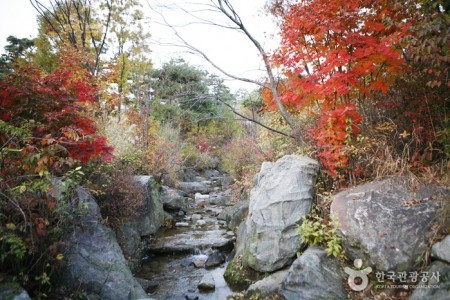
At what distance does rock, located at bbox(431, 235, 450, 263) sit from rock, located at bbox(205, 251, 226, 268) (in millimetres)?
4003

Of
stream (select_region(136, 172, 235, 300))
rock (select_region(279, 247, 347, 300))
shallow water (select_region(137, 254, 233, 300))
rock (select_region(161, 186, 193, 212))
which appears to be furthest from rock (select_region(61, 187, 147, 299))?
rock (select_region(161, 186, 193, 212))

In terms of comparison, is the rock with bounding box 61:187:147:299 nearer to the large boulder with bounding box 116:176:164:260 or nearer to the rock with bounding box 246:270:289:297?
the large boulder with bounding box 116:176:164:260

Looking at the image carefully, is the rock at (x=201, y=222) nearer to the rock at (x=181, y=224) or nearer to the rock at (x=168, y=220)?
the rock at (x=181, y=224)

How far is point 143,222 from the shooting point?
6.73 meters

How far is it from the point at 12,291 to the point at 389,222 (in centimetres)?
496

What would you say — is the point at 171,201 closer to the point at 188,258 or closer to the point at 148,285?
the point at 188,258

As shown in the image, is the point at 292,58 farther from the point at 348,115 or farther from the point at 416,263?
the point at 416,263

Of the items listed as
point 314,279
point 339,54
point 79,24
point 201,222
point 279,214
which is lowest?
point 201,222

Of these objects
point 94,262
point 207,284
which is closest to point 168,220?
point 207,284

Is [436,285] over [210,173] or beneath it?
over

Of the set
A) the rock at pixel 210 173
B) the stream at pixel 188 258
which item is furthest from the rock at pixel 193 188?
the rock at pixel 210 173

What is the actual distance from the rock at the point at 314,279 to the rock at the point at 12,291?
11.2ft

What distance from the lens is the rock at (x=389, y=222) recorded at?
369cm

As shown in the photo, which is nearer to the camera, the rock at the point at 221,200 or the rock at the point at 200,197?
the rock at the point at 221,200
